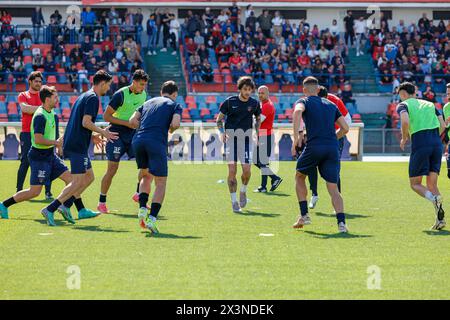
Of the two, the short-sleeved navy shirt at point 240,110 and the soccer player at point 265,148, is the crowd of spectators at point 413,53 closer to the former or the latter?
the soccer player at point 265,148

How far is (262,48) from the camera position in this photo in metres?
40.0

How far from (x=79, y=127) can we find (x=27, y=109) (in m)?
3.28

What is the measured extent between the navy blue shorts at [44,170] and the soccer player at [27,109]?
85.8 inches

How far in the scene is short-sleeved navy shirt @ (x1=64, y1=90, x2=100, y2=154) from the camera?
478 inches

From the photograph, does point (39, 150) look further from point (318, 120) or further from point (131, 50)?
point (131, 50)

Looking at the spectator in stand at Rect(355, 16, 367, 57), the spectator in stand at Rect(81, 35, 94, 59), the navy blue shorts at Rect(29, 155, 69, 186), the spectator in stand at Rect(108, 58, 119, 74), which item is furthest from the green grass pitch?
the spectator in stand at Rect(355, 16, 367, 57)

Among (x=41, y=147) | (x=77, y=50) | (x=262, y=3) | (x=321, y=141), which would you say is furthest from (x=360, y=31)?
(x=321, y=141)

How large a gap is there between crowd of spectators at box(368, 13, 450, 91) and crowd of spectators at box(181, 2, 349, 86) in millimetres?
1727

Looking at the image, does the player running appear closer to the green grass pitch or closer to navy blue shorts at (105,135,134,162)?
the green grass pitch

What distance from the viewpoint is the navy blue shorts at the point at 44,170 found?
1262 centimetres

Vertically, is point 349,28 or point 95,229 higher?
point 349,28

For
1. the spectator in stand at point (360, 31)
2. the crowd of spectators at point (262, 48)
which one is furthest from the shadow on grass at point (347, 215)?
the spectator in stand at point (360, 31)

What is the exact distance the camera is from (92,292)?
757cm
